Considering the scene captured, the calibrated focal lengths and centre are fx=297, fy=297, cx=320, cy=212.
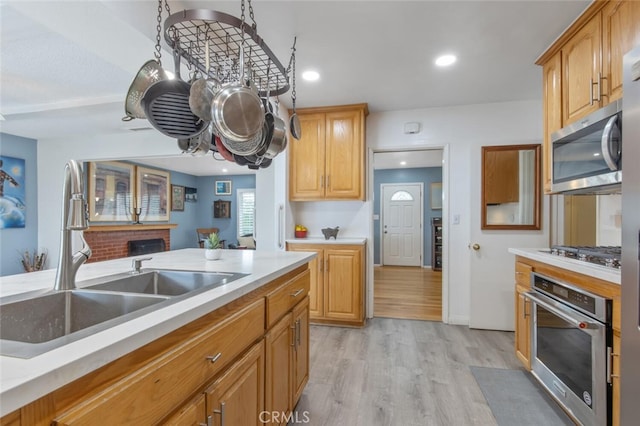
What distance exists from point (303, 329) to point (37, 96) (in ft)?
11.6

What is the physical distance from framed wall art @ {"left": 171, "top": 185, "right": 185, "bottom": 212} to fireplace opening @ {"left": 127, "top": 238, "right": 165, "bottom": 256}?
3.21 ft

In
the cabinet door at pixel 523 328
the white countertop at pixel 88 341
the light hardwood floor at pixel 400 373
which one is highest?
the white countertop at pixel 88 341

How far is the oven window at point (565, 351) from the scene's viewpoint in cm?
149

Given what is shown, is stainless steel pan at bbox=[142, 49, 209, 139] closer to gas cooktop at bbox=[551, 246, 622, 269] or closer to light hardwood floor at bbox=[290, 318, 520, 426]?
light hardwood floor at bbox=[290, 318, 520, 426]

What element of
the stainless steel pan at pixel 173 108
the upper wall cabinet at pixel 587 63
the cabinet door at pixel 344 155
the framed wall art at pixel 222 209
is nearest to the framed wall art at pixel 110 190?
the framed wall art at pixel 222 209

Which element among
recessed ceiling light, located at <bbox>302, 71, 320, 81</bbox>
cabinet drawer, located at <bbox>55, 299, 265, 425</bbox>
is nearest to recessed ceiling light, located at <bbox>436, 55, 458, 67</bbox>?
recessed ceiling light, located at <bbox>302, 71, 320, 81</bbox>

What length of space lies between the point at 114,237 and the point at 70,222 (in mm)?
5274

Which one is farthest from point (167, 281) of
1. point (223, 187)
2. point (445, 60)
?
point (223, 187)

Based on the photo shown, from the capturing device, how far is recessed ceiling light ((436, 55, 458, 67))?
235cm

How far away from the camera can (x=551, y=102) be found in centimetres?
218

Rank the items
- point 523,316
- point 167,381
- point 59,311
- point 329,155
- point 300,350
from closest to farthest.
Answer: point 167,381 → point 59,311 → point 300,350 → point 523,316 → point 329,155

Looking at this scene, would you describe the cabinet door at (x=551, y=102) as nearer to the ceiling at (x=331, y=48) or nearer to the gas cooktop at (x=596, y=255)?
the ceiling at (x=331, y=48)

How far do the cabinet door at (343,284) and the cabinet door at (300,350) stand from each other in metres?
1.33

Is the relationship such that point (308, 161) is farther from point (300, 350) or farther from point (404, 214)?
point (404, 214)
